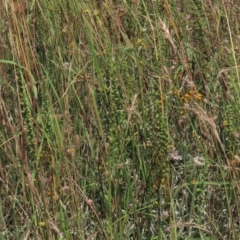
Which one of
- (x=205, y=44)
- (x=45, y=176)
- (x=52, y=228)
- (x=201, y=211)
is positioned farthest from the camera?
(x=205, y=44)

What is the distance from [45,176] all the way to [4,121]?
211mm

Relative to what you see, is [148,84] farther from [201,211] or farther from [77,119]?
[201,211]

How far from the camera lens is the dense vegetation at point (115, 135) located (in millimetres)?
1873

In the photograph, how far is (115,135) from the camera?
2.01 metres

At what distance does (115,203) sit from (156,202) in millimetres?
112

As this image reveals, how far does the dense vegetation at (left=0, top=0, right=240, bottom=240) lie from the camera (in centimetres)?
187

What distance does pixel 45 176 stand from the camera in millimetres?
2061

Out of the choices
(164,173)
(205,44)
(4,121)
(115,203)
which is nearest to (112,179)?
(115,203)

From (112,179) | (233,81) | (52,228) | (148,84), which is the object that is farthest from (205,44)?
(52,228)

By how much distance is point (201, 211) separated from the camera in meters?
1.92

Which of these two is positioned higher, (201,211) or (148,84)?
(148,84)

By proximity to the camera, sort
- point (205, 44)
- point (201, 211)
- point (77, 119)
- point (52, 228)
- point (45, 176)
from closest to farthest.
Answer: point (52, 228) < point (201, 211) < point (45, 176) < point (77, 119) < point (205, 44)

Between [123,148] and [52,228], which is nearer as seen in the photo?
[52,228]

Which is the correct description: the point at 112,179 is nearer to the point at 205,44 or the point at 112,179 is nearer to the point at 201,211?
the point at 201,211
